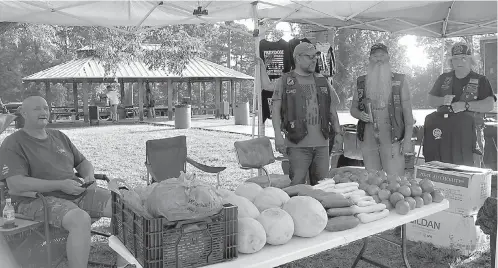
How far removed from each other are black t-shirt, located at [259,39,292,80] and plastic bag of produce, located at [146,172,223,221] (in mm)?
4390

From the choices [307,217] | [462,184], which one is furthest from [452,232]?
[307,217]

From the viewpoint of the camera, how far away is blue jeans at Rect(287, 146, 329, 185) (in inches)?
167

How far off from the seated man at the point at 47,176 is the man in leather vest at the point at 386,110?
257 centimetres

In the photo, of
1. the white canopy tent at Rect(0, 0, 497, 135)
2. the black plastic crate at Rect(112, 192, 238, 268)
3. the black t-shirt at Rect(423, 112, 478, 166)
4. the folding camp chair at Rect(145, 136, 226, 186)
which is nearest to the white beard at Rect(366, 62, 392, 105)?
the black t-shirt at Rect(423, 112, 478, 166)

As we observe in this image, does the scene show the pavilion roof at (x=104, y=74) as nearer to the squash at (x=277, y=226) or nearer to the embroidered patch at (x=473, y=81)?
the embroidered patch at (x=473, y=81)

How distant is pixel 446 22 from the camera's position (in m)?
7.61

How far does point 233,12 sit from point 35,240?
3.86 meters

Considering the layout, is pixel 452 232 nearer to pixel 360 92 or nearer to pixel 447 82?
pixel 360 92

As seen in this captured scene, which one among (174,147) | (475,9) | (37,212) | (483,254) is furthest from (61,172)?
(475,9)

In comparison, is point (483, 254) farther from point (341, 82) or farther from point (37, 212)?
point (341, 82)

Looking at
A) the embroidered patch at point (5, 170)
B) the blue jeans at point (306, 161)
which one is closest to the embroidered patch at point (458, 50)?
the blue jeans at point (306, 161)

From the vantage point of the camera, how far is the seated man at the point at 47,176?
3.20 meters

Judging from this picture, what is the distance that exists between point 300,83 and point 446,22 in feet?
15.2

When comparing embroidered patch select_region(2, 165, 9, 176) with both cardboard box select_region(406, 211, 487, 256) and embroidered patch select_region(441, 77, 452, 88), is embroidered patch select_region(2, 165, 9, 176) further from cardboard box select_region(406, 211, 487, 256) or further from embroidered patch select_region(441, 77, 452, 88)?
embroidered patch select_region(441, 77, 452, 88)
